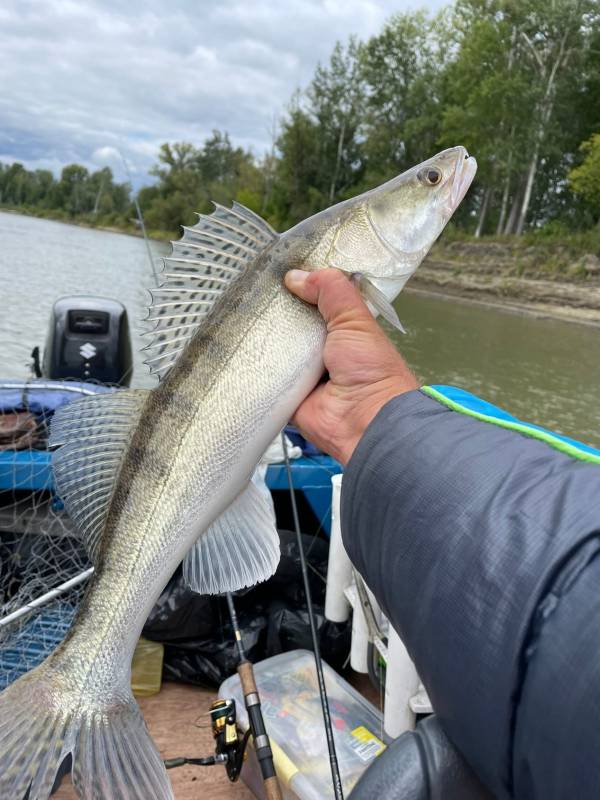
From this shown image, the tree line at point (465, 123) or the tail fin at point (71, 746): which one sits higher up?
the tree line at point (465, 123)

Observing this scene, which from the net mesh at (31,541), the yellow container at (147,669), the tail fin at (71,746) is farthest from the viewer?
the yellow container at (147,669)

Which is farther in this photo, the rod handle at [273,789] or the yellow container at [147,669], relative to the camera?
the yellow container at [147,669]

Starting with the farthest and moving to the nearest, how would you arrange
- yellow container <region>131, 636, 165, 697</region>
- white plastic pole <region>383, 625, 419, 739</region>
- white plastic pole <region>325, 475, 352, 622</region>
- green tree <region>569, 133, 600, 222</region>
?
green tree <region>569, 133, 600, 222</region>
yellow container <region>131, 636, 165, 697</region>
white plastic pole <region>325, 475, 352, 622</region>
white plastic pole <region>383, 625, 419, 739</region>

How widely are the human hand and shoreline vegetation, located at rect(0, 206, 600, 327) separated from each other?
68.9 feet

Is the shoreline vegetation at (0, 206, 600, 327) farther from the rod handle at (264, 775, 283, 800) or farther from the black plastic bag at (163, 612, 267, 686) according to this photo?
the rod handle at (264, 775, 283, 800)

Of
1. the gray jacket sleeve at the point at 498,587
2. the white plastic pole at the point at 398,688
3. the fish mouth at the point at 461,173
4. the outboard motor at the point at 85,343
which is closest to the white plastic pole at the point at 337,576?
the white plastic pole at the point at 398,688

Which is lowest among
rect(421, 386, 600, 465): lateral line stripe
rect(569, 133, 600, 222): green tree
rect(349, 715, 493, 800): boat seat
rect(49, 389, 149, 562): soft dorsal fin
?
rect(349, 715, 493, 800): boat seat

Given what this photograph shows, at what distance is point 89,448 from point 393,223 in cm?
116

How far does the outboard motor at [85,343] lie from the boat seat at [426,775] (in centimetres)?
495

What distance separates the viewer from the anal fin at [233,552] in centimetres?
202

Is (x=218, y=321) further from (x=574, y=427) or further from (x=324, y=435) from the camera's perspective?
(x=574, y=427)

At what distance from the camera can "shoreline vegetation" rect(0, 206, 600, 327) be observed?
24547 mm

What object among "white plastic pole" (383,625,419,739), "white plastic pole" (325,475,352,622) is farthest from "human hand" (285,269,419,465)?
"white plastic pole" (325,475,352,622)

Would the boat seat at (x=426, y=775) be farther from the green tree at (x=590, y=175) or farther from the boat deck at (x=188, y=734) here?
the green tree at (x=590, y=175)
